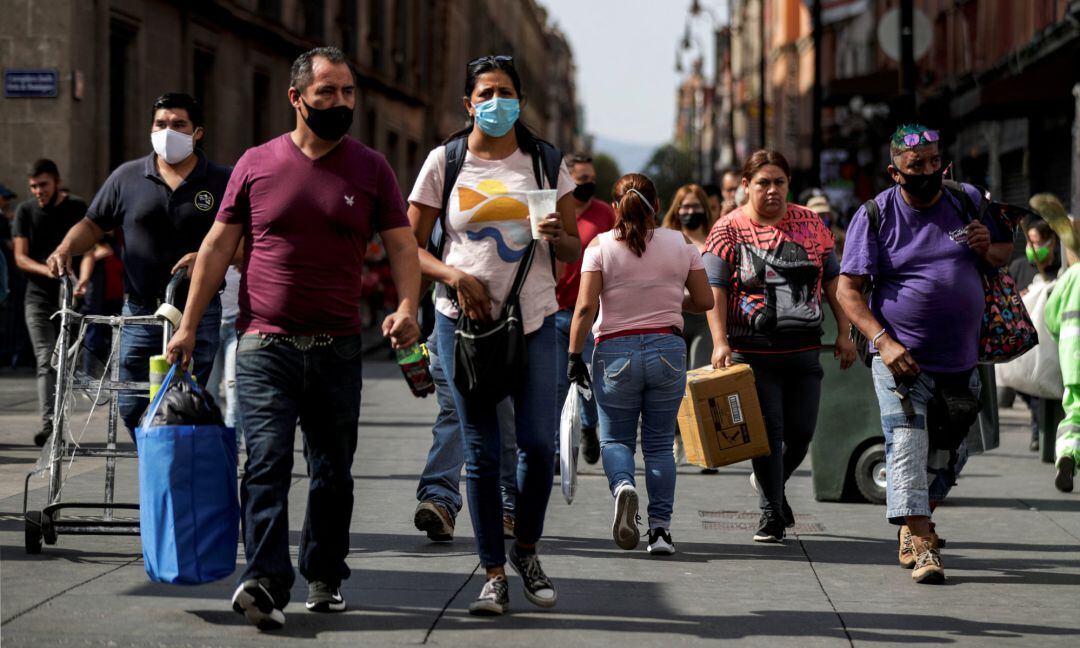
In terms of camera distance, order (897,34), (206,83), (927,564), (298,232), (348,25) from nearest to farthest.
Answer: (298,232) < (927,564) < (897,34) < (206,83) < (348,25)

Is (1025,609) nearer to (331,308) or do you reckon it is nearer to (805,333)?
(805,333)

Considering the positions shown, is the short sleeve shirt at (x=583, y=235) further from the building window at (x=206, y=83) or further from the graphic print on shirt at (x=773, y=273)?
the building window at (x=206, y=83)

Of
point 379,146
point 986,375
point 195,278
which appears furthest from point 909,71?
point 379,146

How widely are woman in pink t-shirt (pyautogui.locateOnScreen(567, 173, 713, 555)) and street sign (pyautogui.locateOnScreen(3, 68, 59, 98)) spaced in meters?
14.1

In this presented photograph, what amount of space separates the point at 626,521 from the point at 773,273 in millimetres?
1528

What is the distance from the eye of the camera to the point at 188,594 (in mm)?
6348

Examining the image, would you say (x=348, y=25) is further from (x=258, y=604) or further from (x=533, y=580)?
(x=258, y=604)

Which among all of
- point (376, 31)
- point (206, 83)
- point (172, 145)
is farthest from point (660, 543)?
point (376, 31)

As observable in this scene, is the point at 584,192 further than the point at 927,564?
Yes

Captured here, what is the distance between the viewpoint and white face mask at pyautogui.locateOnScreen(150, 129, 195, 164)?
7391 mm

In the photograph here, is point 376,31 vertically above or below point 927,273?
above

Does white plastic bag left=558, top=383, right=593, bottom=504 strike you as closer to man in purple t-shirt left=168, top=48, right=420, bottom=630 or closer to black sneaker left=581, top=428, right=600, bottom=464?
man in purple t-shirt left=168, top=48, right=420, bottom=630

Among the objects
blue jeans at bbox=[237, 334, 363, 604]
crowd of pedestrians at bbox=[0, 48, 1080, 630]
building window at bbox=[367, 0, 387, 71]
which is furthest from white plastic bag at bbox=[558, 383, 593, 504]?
building window at bbox=[367, 0, 387, 71]

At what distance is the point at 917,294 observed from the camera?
7.20 meters
